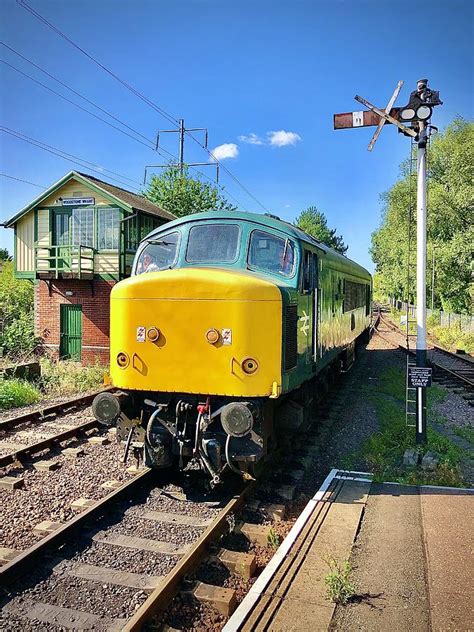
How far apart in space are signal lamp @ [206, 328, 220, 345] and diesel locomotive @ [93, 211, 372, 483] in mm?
12

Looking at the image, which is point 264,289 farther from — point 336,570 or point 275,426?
point 336,570

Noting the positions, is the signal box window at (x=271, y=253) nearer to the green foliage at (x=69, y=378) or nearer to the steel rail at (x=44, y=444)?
the steel rail at (x=44, y=444)

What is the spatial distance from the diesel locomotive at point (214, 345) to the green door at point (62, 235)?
11964mm

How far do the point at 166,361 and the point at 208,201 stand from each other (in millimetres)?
23973

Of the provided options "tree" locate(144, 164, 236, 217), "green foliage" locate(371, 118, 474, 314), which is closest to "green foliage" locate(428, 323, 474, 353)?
"green foliage" locate(371, 118, 474, 314)

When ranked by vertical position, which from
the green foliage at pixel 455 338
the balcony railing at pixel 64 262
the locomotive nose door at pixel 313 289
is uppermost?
the balcony railing at pixel 64 262

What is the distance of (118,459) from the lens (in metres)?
8.09

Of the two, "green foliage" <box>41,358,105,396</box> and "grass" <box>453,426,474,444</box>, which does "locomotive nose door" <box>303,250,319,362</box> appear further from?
"green foliage" <box>41,358,105,396</box>

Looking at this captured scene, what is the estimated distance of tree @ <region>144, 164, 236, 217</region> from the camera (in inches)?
1134

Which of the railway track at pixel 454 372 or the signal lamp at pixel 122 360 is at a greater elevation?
the signal lamp at pixel 122 360

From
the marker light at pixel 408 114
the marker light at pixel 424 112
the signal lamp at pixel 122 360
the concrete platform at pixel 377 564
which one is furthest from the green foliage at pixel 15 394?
the marker light at pixel 424 112

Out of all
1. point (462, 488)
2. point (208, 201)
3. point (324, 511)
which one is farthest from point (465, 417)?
point (208, 201)

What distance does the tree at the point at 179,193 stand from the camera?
94.5ft

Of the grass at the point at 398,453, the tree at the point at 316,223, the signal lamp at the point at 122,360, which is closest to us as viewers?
the signal lamp at the point at 122,360
